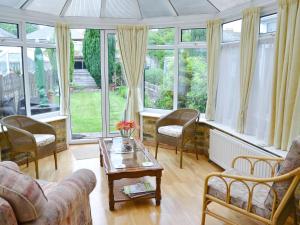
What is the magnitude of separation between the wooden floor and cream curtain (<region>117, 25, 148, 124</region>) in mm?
1627

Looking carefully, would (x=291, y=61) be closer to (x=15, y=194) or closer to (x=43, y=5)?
(x=15, y=194)

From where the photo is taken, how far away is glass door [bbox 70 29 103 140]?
17.7 ft

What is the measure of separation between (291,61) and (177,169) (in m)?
2.23

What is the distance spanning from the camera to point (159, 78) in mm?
5594

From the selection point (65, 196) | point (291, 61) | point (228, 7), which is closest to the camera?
point (65, 196)

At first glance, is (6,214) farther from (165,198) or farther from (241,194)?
(165,198)

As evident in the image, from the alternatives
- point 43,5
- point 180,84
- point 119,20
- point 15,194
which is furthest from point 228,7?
point 15,194

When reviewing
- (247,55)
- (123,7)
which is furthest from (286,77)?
(123,7)

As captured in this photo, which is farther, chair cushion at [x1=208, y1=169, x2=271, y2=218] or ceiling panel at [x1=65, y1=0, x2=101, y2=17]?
ceiling panel at [x1=65, y1=0, x2=101, y2=17]

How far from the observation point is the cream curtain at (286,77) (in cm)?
293

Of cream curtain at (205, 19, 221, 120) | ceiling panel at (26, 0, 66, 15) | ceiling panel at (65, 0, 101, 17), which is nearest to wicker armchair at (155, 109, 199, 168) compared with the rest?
cream curtain at (205, 19, 221, 120)

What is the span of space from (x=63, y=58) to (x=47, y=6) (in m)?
0.90

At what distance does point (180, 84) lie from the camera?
5391 mm

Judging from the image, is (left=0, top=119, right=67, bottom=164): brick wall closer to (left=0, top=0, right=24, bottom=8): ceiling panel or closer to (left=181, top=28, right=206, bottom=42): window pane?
(left=0, top=0, right=24, bottom=8): ceiling panel
